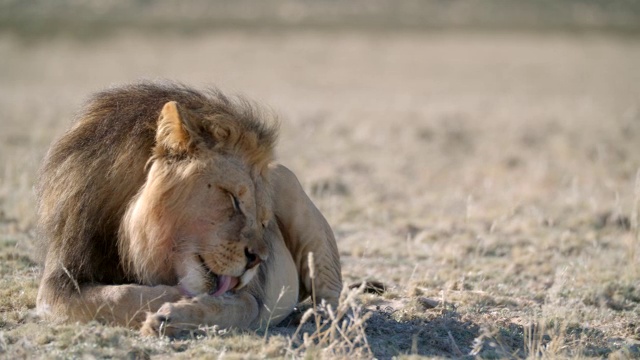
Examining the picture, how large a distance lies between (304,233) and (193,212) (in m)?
1.39

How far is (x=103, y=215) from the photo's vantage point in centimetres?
469

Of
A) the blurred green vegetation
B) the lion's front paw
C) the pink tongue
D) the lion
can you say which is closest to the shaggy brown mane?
the lion

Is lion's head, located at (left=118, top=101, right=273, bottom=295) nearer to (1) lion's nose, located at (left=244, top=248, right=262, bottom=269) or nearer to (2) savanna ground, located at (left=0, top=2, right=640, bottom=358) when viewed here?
(1) lion's nose, located at (left=244, top=248, right=262, bottom=269)

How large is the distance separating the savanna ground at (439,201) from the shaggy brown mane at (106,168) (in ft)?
1.21

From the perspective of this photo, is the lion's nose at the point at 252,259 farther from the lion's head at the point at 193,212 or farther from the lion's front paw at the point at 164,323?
the lion's front paw at the point at 164,323

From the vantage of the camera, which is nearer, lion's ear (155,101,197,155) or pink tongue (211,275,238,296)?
lion's ear (155,101,197,155)

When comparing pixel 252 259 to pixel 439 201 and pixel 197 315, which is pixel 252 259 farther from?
pixel 439 201

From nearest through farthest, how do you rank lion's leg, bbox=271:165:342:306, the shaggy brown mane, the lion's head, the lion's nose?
1. the lion's head
2. the lion's nose
3. the shaggy brown mane
4. lion's leg, bbox=271:165:342:306

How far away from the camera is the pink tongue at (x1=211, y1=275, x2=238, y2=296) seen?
15.5ft

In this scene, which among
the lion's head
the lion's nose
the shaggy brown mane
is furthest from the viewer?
the shaggy brown mane

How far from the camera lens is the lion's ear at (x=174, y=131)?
446 cm

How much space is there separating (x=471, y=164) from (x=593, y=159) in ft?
7.15

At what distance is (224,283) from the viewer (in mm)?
4730

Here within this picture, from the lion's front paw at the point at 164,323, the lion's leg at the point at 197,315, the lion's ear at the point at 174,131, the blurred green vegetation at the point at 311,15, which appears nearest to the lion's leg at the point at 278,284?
the lion's leg at the point at 197,315
